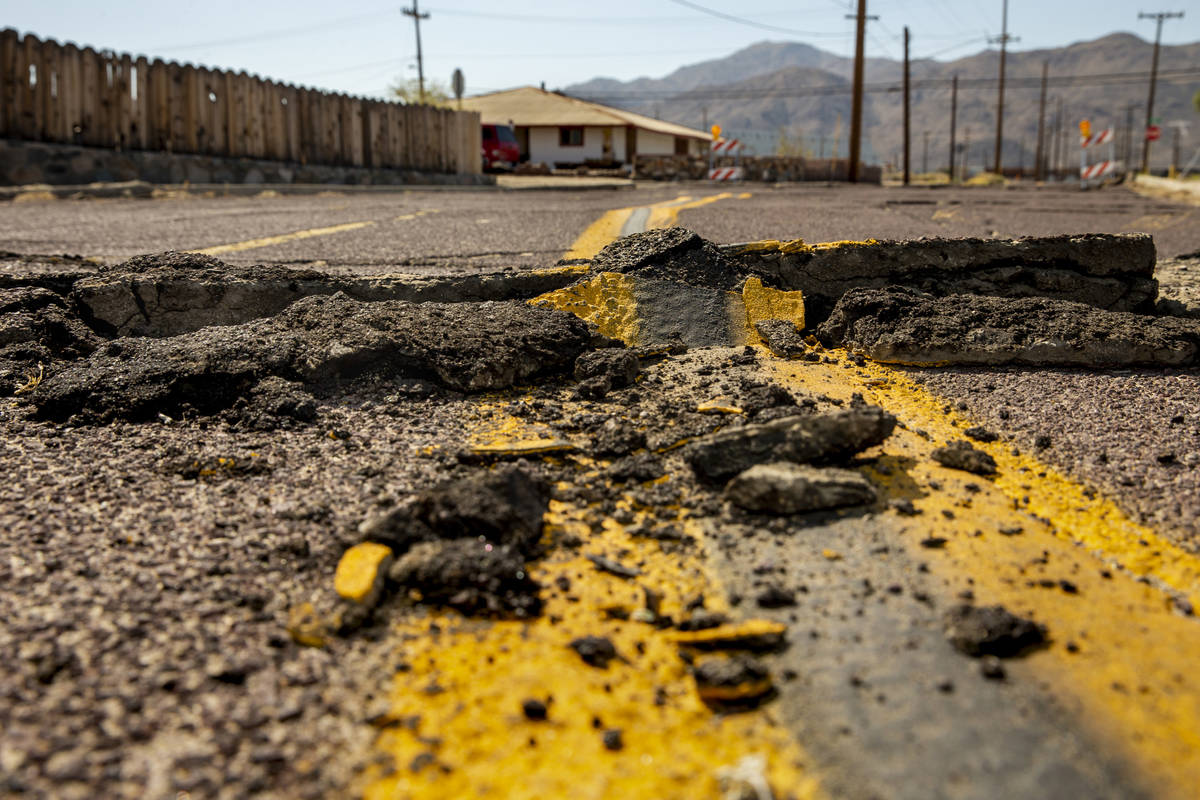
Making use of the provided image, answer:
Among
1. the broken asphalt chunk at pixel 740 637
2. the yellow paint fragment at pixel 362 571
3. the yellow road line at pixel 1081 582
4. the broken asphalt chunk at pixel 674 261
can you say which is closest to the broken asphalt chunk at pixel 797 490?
the yellow road line at pixel 1081 582

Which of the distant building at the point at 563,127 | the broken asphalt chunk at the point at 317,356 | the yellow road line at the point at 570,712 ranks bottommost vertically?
the yellow road line at the point at 570,712

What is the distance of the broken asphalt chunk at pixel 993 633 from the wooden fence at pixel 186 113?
43.5 feet

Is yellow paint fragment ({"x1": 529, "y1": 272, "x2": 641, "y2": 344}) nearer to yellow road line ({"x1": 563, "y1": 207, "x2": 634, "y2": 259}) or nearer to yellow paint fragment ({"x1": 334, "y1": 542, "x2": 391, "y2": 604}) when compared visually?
yellow road line ({"x1": 563, "y1": 207, "x2": 634, "y2": 259})

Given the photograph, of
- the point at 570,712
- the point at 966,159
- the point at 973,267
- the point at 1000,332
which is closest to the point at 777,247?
the point at 973,267

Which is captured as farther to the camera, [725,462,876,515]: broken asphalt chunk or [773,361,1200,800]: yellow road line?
[725,462,876,515]: broken asphalt chunk

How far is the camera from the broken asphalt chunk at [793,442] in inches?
81.0

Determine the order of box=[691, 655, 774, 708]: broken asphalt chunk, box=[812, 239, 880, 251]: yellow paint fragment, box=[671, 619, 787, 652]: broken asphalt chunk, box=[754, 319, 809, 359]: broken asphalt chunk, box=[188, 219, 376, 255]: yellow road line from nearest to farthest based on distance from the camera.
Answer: box=[691, 655, 774, 708]: broken asphalt chunk < box=[671, 619, 787, 652]: broken asphalt chunk < box=[754, 319, 809, 359]: broken asphalt chunk < box=[812, 239, 880, 251]: yellow paint fragment < box=[188, 219, 376, 255]: yellow road line

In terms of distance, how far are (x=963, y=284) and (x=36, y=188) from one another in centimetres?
1107

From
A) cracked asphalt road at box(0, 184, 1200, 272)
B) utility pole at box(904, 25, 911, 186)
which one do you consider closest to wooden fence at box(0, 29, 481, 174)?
cracked asphalt road at box(0, 184, 1200, 272)

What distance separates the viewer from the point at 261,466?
7.04 feet

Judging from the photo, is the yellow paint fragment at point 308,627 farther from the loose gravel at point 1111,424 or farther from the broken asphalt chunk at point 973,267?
the broken asphalt chunk at point 973,267

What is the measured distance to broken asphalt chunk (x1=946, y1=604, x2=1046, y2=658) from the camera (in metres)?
1.43

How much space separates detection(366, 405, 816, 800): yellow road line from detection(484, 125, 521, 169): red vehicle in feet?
94.9

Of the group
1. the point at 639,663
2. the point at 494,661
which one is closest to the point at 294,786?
the point at 494,661
